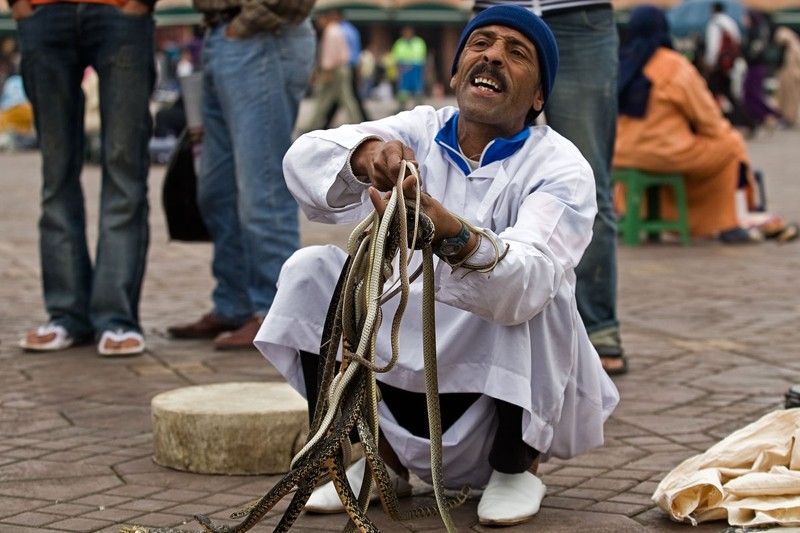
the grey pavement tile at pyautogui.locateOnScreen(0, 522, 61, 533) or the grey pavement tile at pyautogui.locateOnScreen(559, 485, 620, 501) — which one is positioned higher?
the grey pavement tile at pyautogui.locateOnScreen(0, 522, 61, 533)

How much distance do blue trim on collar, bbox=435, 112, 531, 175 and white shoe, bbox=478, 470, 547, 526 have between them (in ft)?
2.41

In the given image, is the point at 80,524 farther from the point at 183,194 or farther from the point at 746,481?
the point at 183,194

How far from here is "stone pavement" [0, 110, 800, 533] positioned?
143 inches

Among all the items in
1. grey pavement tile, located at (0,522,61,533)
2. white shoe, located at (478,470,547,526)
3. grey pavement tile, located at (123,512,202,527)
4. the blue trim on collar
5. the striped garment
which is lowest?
grey pavement tile, located at (123,512,202,527)

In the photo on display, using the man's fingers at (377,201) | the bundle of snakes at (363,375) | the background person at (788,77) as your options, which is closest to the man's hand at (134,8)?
the bundle of snakes at (363,375)

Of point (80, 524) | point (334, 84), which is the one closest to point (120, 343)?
point (80, 524)

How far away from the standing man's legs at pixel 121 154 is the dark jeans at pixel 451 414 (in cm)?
238

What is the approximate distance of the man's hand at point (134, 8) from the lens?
564cm

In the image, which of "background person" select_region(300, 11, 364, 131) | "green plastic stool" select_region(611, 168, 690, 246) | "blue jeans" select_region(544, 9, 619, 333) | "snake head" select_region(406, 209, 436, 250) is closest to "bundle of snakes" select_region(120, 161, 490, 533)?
"snake head" select_region(406, 209, 436, 250)

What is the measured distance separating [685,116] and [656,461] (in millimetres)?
5203

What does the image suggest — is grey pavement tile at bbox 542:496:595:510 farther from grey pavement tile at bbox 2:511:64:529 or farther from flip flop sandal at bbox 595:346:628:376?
flip flop sandal at bbox 595:346:628:376

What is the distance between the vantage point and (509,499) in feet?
11.4

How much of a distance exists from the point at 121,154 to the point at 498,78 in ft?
8.21

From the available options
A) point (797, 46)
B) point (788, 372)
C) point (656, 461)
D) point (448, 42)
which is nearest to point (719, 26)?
point (797, 46)
